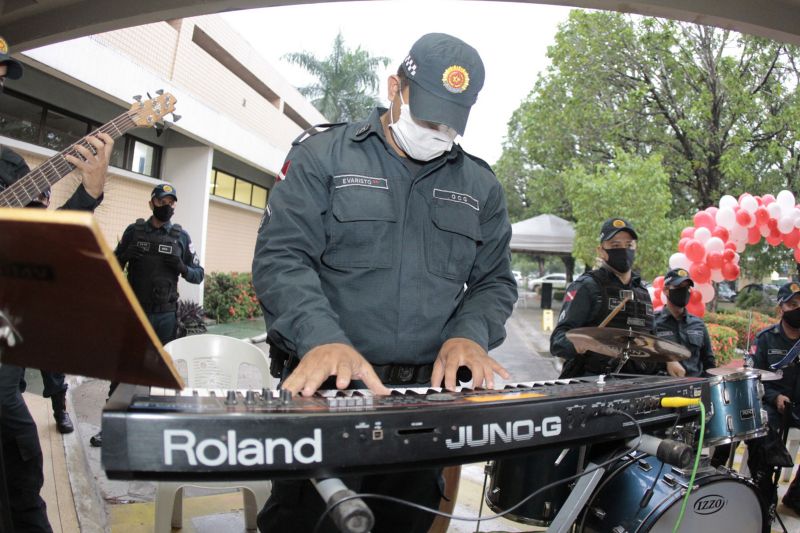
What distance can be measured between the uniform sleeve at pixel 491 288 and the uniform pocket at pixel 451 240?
0.11 m

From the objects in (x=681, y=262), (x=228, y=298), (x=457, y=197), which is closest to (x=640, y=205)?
(x=681, y=262)

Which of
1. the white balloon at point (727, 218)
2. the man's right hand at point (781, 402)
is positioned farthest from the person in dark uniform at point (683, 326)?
the white balloon at point (727, 218)

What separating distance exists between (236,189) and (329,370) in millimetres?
16283

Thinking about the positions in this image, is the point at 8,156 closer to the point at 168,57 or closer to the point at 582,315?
the point at 582,315

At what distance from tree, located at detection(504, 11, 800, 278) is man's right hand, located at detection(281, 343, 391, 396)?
14.7 metres

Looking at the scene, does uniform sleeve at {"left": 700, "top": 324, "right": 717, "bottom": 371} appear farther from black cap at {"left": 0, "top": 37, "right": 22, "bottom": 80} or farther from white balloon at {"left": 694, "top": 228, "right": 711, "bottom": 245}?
black cap at {"left": 0, "top": 37, "right": 22, "bottom": 80}

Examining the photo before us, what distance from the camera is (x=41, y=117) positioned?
8.73m

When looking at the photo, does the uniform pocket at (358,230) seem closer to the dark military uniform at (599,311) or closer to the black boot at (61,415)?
the dark military uniform at (599,311)

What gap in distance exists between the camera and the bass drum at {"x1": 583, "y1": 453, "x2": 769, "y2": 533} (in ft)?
6.65

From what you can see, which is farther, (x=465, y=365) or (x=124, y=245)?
(x=124, y=245)

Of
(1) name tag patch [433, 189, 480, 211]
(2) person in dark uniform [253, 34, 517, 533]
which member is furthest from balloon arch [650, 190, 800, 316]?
(2) person in dark uniform [253, 34, 517, 533]

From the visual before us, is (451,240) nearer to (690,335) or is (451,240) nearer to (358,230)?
(358,230)

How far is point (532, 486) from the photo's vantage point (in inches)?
107

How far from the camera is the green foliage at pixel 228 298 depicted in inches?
515
